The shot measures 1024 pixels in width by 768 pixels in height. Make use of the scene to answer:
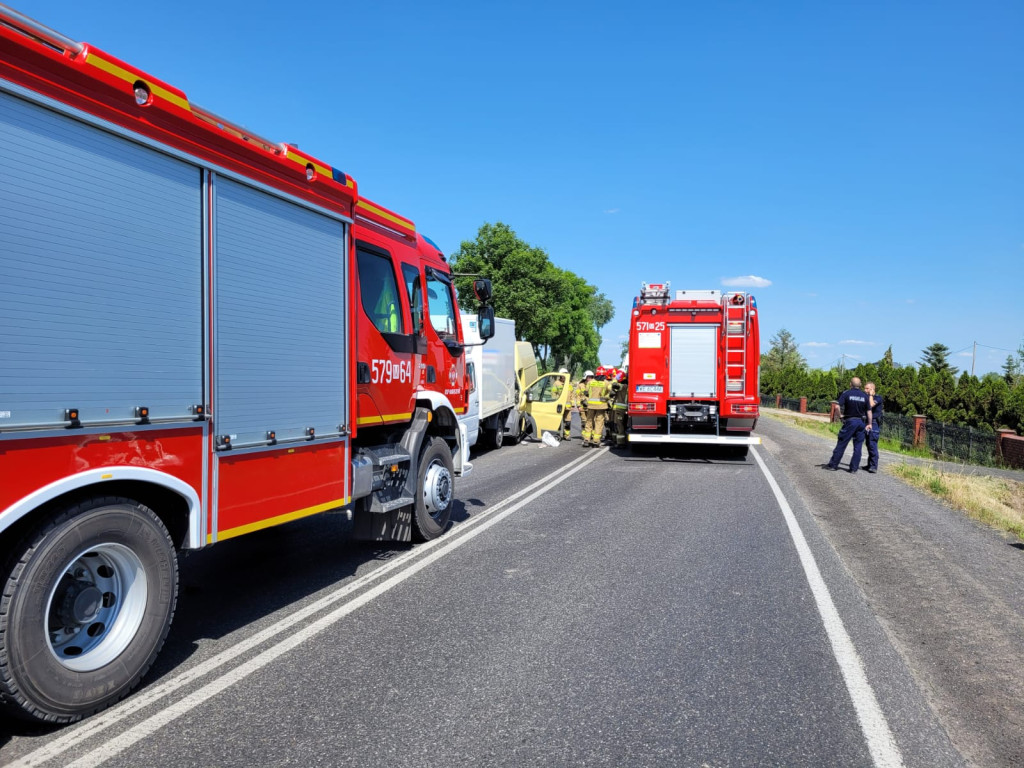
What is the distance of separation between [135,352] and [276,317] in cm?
118

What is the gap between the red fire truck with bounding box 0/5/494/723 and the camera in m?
2.95

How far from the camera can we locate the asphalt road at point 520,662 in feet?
10.3

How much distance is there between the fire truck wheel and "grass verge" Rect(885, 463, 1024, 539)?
6412 mm

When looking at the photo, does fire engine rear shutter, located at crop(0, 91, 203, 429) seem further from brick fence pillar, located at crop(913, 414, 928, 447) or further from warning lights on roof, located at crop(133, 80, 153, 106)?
brick fence pillar, located at crop(913, 414, 928, 447)

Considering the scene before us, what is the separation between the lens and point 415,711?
3.46m

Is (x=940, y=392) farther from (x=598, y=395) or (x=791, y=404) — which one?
(x=598, y=395)

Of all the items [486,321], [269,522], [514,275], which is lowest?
[269,522]

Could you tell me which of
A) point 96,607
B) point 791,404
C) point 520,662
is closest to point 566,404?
point 520,662

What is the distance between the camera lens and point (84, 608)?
10.9 ft

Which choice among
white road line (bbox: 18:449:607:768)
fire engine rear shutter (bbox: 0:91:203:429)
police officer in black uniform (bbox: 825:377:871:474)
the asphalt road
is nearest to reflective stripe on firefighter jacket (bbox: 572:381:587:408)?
police officer in black uniform (bbox: 825:377:871:474)

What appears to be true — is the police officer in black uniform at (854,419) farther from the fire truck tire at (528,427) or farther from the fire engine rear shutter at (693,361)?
the fire truck tire at (528,427)

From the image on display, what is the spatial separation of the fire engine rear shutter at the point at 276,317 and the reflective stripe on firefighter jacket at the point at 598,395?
1182 centimetres

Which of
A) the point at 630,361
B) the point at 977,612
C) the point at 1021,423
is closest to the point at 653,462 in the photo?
the point at 630,361

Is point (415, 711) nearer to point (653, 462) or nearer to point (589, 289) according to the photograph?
point (653, 462)
